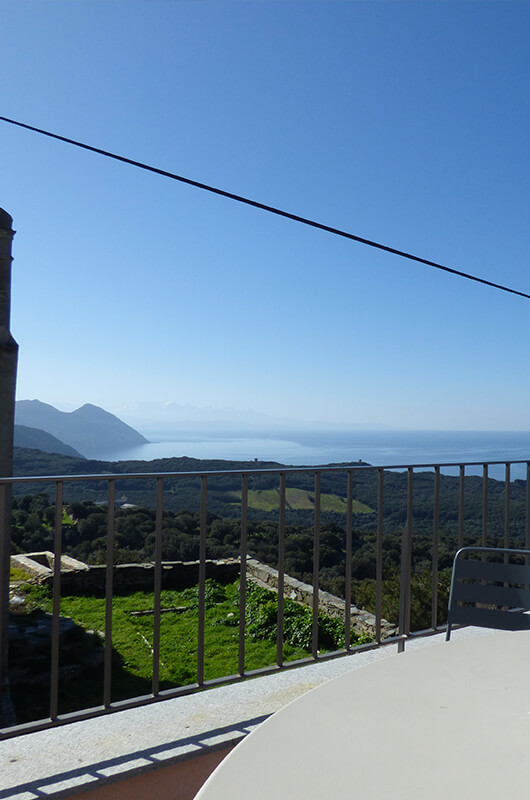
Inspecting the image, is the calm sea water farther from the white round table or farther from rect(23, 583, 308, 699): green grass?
rect(23, 583, 308, 699): green grass

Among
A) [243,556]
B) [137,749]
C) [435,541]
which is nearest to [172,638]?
[435,541]

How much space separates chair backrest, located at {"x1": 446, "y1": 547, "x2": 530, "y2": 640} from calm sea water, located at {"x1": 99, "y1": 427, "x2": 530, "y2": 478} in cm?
91

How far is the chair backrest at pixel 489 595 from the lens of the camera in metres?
1.65

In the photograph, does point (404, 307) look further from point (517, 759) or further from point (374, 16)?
point (517, 759)

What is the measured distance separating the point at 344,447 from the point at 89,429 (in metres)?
12.7

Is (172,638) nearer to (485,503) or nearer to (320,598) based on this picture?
(320,598)

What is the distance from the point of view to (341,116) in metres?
12.4

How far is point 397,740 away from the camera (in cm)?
85

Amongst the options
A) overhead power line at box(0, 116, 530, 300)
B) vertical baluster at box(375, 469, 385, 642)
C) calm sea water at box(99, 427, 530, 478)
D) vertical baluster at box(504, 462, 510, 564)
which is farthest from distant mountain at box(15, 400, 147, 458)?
vertical baluster at box(375, 469, 385, 642)

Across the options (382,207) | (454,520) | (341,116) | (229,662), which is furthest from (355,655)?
(382,207)

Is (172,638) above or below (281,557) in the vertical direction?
below

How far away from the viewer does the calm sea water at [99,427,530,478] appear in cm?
333

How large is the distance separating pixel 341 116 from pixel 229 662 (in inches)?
444

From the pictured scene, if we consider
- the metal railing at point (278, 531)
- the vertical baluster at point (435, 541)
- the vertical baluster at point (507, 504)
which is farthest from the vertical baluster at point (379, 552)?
the vertical baluster at point (507, 504)
